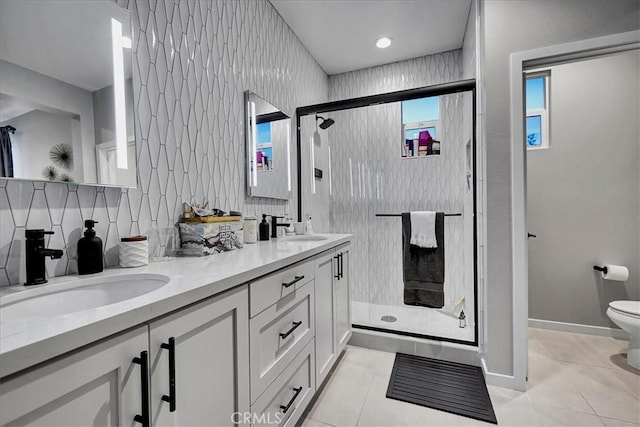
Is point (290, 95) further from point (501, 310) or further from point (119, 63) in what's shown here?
point (501, 310)

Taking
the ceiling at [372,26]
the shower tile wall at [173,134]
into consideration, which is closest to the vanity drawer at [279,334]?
the shower tile wall at [173,134]

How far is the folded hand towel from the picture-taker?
230 centimetres

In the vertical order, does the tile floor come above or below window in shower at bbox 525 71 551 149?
below

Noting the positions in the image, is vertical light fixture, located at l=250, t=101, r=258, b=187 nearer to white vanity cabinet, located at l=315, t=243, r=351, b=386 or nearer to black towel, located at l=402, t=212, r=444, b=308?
white vanity cabinet, located at l=315, t=243, r=351, b=386

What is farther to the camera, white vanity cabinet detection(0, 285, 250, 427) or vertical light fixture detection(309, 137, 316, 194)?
vertical light fixture detection(309, 137, 316, 194)

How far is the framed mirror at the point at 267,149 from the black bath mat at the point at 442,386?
1491mm

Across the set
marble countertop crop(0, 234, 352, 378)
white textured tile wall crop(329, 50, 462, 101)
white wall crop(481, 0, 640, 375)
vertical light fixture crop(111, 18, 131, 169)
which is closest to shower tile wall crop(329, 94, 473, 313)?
white textured tile wall crop(329, 50, 462, 101)

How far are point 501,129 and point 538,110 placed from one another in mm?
1174

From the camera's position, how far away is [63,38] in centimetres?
97

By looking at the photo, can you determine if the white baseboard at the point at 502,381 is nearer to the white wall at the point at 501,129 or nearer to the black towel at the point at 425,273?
the white wall at the point at 501,129

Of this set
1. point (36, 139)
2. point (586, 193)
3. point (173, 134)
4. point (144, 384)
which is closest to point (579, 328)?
point (586, 193)

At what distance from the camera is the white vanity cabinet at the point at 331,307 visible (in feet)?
5.14

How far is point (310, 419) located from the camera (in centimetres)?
149

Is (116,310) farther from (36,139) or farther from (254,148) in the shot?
(254,148)
